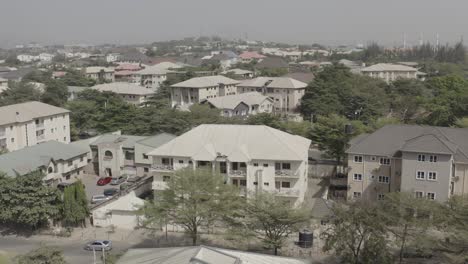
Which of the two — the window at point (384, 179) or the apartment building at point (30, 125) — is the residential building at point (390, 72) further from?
the window at point (384, 179)

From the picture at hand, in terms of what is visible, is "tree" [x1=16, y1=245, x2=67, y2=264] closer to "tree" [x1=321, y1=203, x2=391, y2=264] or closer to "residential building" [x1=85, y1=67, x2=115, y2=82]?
"tree" [x1=321, y1=203, x2=391, y2=264]

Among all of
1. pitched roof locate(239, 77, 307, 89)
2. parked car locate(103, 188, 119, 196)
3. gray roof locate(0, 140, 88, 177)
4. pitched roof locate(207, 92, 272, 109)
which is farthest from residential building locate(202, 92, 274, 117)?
parked car locate(103, 188, 119, 196)

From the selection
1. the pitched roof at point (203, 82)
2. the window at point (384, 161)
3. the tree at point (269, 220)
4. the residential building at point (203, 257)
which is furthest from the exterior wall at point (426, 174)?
the pitched roof at point (203, 82)

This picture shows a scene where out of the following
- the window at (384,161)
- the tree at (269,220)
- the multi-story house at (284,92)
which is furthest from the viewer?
the multi-story house at (284,92)

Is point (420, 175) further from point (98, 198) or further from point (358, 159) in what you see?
point (98, 198)

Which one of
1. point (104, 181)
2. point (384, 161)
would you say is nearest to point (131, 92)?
point (104, 181)

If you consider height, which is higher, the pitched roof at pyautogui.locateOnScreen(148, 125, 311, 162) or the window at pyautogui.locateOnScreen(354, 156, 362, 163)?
the pitched roof at pyautogui.locateOnScreen(148, 125, 311, 162)
